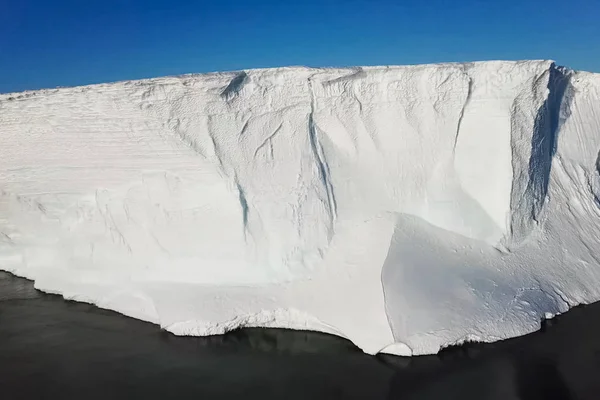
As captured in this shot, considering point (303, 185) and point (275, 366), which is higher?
point (303, 185)

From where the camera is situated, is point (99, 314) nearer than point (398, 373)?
No

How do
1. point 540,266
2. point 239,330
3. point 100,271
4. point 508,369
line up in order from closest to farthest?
point 508,369
point 239,330
point 540,266
point 100,271

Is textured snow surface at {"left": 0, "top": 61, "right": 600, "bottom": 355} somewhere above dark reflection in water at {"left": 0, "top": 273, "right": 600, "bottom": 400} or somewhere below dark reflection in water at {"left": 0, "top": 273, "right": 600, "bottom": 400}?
above

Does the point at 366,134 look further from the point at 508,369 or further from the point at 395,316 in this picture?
the point at 508,369

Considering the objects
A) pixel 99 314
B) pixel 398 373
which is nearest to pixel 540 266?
pixel 398 373

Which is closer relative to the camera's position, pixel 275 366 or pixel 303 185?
pixel 275 366

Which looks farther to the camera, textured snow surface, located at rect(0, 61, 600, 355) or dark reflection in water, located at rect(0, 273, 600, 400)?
textured snow surface, located at rect(0, 61, 600, 355)
